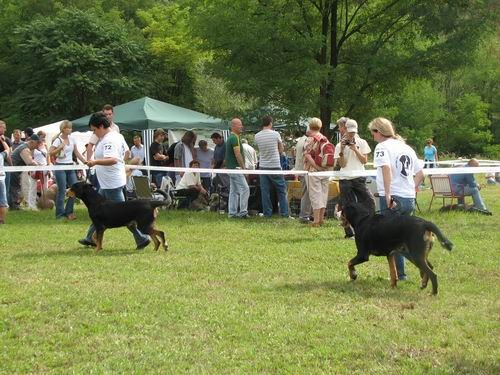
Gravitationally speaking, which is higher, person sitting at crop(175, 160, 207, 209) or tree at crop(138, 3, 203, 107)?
tree at crop(138, 3, 203, 107)

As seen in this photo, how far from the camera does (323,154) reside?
1126 cm

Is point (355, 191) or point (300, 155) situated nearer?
point (355, 191)

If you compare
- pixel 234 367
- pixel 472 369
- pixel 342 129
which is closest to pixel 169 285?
pixel 234 367

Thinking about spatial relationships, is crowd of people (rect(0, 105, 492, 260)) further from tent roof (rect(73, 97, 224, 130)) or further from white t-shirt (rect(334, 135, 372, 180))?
tent roof (rect(73, 97, 224, 130))

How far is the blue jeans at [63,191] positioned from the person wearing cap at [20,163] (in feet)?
6.64

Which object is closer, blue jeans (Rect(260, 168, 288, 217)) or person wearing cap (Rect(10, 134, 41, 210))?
blue jeans (Rect(260, 168, 288, 217))

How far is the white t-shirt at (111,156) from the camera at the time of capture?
8.94 meters

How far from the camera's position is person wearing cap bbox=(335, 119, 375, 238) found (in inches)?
382

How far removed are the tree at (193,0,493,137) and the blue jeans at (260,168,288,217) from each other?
2274 millimetres

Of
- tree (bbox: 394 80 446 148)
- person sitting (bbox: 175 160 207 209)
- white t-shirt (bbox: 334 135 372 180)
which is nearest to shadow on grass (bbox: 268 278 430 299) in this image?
white t-shirt (bbox: 334 135 372 180)

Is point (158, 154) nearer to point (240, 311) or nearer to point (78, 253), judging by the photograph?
point (78, 253)

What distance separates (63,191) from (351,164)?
228 inches

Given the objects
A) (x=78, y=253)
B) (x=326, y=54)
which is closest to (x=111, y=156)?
(x=78, y=253)

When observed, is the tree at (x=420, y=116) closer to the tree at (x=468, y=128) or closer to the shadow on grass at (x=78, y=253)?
the tree at (x=468, y=128)
